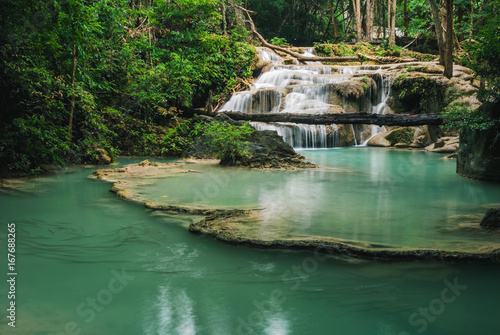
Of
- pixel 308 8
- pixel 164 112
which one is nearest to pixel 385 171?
pixel 164 112

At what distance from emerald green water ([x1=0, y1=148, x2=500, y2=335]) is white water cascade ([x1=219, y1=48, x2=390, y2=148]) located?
10.9 meters

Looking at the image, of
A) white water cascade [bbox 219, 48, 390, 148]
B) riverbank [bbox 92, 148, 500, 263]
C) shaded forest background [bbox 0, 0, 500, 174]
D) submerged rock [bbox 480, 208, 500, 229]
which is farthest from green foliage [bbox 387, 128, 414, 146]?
submerged rock [bbox 480, 208, 500, 229]

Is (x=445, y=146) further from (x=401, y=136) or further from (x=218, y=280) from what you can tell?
(x=218, y=280)

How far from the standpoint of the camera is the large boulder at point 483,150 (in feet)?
23.6

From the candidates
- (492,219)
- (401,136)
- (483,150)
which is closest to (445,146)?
(401,136)

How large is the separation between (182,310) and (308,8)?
38925 millimetres

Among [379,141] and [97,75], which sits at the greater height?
[97,75]

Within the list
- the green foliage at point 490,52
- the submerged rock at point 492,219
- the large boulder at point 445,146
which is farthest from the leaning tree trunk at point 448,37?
the submerged rock at point 492,219

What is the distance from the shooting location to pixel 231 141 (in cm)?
942

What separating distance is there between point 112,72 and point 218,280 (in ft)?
35.7

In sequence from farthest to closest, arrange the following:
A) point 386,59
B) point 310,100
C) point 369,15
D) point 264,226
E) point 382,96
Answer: point 369,15 < point 386,59 < point 382,96 < point 310,100 < point 264,226

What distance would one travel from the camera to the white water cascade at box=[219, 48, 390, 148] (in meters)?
15.9

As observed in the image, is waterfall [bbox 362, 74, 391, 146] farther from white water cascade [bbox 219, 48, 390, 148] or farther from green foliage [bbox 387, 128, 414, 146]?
green foliage [bbox 387, 128, 414, 146]

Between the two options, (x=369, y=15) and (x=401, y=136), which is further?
(x=369, y=15)
